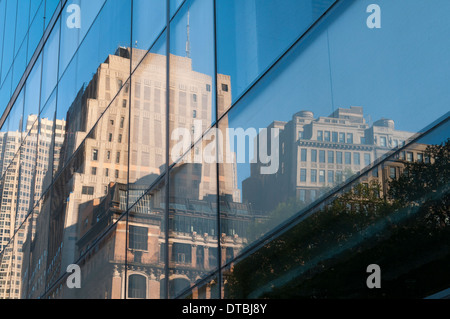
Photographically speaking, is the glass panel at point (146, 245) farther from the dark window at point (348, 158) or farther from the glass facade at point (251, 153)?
the dark window at point (348, 158)

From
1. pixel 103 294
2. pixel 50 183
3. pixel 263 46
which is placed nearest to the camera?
pixel 263 46

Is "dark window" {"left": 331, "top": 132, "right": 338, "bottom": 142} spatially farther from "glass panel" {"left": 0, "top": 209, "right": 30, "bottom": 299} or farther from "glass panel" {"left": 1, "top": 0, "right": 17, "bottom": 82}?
"glass panel" {"left": 1, "top": 0, "right": 17, "bottom": 82}

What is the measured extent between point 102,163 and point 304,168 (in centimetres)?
829

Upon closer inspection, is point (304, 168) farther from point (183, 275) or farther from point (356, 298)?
point (183, 275)

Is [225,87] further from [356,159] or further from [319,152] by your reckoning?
[356,159]

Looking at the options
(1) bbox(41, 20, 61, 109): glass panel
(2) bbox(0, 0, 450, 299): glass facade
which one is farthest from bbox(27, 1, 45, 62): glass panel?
(2) bbox(0, 0, 450, 299): glass facade

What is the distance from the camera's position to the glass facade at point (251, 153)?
773 centimetres

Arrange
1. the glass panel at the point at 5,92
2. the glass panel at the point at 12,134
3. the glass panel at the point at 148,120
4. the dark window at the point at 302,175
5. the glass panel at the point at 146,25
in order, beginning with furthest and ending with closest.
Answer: the glass panel at the point at 5,92
the glass panel at the point at 12,134
the glass panel at the point at 146,25
the glass panel at the point at 148,120
the dark window at the point at 302,175

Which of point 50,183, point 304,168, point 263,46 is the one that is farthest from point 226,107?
point 50,183

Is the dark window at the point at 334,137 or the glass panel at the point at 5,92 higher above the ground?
the glass panel at the point at 5,92

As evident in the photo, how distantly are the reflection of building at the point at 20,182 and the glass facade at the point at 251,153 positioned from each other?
1.37m

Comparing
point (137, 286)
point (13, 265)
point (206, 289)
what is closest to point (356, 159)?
point (206, 289)

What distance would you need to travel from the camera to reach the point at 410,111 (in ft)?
25.5

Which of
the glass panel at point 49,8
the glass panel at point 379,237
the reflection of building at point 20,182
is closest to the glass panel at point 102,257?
the reflection of building at point 20,182
